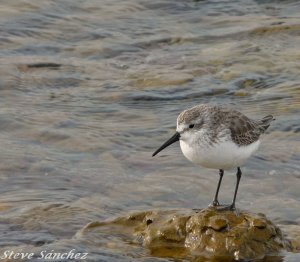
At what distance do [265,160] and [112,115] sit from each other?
104 inches

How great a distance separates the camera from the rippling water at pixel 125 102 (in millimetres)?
9531

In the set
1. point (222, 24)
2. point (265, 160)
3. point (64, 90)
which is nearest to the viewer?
point (265, 160)

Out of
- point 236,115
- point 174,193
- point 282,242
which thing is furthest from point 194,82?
point 282,242

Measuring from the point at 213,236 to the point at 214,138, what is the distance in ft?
3.05

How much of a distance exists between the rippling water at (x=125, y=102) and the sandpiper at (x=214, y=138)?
1048 millimetres

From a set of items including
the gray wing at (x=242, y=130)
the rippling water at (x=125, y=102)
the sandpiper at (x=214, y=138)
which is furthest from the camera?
the rippling water at (x=125, y=102)

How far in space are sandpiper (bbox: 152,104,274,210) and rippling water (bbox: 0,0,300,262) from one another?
3.44 ft

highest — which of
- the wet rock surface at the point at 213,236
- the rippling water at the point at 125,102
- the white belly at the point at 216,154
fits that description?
the white belly at the point at 216,154

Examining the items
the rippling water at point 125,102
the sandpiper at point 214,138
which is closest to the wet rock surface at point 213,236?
the rippling water at point 125,102

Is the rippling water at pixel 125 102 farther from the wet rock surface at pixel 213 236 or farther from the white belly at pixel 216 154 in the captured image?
the white belly at pixel 216 154

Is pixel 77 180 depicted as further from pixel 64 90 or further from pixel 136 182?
pixel 64 90

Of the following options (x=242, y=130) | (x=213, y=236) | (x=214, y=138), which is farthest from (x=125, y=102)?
(x=213, y=236)

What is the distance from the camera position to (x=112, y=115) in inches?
491

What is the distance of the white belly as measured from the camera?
8.00 m
